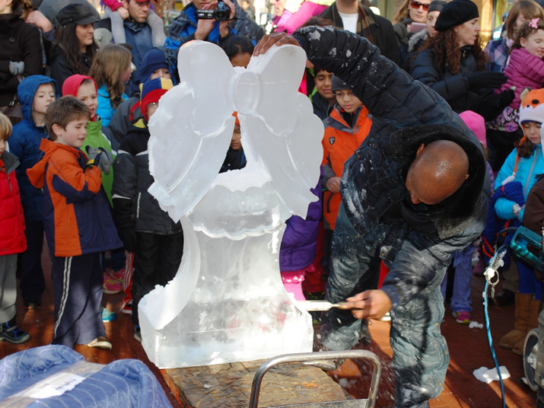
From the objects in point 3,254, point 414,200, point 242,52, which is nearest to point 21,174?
point 3,254

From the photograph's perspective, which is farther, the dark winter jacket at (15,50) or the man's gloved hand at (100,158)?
the dark winter jacket at (15,50)

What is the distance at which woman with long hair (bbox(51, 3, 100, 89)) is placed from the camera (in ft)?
16.6

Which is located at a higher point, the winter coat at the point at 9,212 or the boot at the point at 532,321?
the winter coat at the point at 9,212

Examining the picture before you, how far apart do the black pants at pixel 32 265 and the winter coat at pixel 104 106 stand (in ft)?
3.55

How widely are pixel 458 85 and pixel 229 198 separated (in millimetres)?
3148

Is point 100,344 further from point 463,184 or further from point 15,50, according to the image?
point 15,50

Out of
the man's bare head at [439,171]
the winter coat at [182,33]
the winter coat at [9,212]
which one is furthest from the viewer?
the winter coat at [182,33]

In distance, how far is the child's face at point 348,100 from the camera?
3.78 m

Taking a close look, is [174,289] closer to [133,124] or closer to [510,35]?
[133,124]

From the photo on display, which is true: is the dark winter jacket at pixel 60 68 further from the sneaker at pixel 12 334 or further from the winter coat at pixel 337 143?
the winter coat at pixel 337 143

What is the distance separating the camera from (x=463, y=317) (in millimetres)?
4430

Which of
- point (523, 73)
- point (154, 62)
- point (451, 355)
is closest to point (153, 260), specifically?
point (154, 62)

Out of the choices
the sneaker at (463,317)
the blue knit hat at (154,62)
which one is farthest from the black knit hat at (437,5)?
the sneaker at (463,317)

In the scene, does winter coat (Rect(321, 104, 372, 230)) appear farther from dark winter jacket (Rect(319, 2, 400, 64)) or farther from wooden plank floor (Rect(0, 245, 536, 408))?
dark winter jacket (Rect(319, 2, 400, 64))
